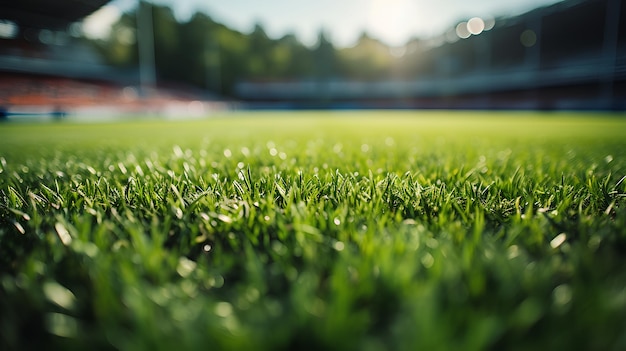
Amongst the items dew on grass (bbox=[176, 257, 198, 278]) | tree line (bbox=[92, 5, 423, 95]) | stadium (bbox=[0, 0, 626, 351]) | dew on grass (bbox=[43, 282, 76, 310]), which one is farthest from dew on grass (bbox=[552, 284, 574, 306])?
tree line (bbox=[92, 5, 423, 95])

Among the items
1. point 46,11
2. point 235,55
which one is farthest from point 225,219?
point 235,55

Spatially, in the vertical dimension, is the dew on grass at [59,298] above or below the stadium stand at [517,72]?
below

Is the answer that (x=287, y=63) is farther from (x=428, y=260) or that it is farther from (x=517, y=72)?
(x=428, y=260)

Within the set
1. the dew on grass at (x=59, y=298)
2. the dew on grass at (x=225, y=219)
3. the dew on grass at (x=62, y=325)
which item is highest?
the dew on grass at (x=225, y=219)

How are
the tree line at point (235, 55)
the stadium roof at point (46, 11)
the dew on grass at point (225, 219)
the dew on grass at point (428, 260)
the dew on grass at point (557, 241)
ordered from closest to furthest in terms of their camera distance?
the dew on grass at point (428, 260), the dew on grass at point (557, 241), the dew on grass at point (225, 219), the stadium roof at point (46, 11), the tree line at point (235, 55)

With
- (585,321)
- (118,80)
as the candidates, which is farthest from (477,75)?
(585,321)

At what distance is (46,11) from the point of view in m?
25.3

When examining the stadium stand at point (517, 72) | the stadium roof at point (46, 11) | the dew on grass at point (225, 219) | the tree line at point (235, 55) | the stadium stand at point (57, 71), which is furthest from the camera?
the tree line at point (235, 55)

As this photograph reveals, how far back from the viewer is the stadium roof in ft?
76.9

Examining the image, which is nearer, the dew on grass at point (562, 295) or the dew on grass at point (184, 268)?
the dew on grass at point (562, 295)

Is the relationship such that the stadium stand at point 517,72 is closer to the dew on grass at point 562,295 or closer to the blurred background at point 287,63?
the blurred background at point 287,63

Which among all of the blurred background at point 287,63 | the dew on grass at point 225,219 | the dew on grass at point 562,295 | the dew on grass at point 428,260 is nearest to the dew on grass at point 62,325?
the dew on grass at point 225,219

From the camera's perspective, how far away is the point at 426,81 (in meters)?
49.7

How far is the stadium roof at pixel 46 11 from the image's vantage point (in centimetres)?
2344
